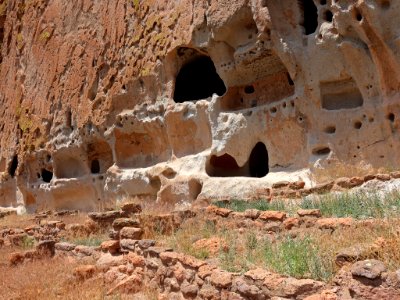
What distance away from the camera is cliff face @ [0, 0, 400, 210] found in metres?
11.6

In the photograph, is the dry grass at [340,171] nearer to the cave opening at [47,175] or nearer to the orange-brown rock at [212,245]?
the orange-brown rock at [212,245]

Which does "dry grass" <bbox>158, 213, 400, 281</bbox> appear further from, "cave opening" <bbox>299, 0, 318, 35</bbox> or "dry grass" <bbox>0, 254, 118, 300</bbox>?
"cave opening" <bbox>299, 0, 318, 35</bbox>

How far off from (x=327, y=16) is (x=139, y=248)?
347 inches

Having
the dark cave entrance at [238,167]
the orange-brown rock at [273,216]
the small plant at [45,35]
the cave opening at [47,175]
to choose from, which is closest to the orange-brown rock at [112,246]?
the orange-brown rock at [273,216]

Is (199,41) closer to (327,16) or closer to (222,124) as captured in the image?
(222,124)

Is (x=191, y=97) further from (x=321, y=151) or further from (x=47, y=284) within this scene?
(x=47, y=284)

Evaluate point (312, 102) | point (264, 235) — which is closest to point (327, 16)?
point (312, 102)

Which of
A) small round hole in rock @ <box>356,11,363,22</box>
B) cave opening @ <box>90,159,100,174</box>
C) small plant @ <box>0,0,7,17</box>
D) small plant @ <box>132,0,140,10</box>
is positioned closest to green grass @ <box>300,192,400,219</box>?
small round hole in rock @ <box>356,11,363,22</box>

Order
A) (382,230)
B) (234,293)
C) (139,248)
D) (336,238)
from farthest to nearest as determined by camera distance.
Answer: (139,248)
(336,238)
(382,230)
(234,293)

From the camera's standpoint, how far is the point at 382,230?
419 centimetres

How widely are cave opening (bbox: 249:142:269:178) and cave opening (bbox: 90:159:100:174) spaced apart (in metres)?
7.58

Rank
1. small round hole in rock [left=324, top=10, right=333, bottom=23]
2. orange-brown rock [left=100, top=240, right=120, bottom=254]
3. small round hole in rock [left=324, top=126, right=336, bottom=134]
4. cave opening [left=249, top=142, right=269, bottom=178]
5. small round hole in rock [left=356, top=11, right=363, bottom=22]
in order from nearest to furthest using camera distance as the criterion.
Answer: orange-brown rock [left=100, top=240, right=120, bottom=254] < small round hole in rock [left=356, top=11, right=363, bottom=22] < small round hole in rock [left=324, top=10, right=333, bottom=23] < small round hole in rock [left=324, top=126, right=336, bottom=134] < cave opening [left=249, top=142, right=269, bottom=178]

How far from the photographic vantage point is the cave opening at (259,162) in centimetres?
1596

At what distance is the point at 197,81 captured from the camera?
61.0 ft
